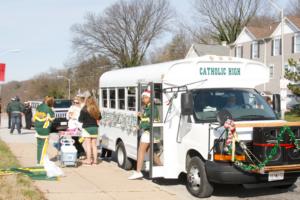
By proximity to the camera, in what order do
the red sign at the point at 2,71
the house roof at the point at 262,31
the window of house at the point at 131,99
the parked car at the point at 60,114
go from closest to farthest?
the window of house at the point at 131,99
the red sign at the point at 2,71
the parked car at the point at 60,114
the house roof at the point at 262,31

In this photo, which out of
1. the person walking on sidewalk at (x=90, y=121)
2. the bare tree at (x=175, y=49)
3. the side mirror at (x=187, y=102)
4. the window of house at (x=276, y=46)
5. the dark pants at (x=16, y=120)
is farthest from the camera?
the bare tree at (x=175, y=49)

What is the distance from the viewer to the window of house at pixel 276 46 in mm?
50312

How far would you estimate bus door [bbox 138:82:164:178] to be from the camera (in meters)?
9.40

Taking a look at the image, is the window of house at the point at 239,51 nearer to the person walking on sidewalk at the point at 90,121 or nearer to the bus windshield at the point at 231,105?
the person walking on sidewalk at the point at 90,121

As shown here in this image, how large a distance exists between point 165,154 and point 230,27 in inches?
2569

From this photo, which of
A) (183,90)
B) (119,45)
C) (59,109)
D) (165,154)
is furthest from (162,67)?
(119,45)

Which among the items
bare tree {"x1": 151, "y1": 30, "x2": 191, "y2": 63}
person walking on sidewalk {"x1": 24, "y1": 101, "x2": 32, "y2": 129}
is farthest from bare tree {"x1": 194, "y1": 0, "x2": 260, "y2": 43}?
person walking on sidewalk {"x1": 24, "y1": 101, "x2": 32, "y2": 129}

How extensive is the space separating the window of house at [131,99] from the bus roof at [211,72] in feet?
2.75

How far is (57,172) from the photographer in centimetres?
991

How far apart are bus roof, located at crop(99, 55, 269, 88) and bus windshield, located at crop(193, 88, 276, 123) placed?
268 mm

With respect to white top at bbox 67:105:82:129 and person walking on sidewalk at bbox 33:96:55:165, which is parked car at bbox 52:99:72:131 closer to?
white top at bbox 67:105:82:129

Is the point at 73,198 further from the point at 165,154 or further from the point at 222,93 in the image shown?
the point at 222,93

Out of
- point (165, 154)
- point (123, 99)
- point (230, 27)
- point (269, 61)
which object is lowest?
point (165, 154)

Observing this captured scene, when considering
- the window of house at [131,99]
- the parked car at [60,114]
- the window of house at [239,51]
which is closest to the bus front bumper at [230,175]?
the window of house at [131,99]
